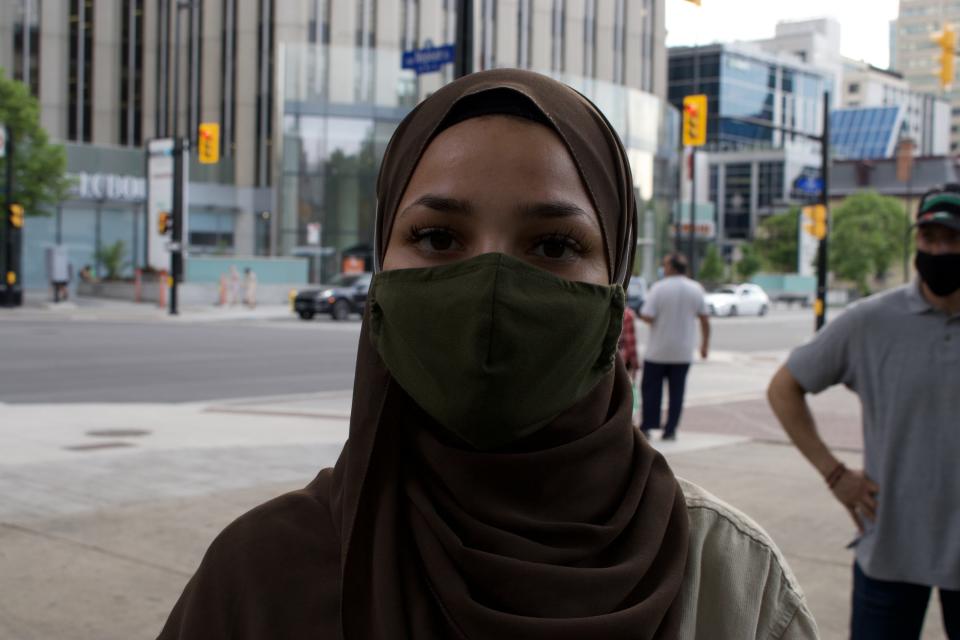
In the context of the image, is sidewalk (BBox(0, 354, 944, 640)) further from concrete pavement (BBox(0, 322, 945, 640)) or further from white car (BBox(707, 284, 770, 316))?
white car (BBox(707, 284, 770, 316))

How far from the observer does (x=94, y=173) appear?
165ft

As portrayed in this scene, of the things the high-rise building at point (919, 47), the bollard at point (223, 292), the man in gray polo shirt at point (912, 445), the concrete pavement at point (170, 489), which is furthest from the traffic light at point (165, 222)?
the high-rise building at point (919, 47)

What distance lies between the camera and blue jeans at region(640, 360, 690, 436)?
10945mm

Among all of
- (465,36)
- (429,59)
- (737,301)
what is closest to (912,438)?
(465,36)

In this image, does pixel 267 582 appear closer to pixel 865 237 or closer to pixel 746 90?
pixel 865 237

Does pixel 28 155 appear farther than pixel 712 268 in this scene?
No

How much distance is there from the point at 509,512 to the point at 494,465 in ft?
0.23

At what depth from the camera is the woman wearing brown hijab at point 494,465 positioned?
152cm

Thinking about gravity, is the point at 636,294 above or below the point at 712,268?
below

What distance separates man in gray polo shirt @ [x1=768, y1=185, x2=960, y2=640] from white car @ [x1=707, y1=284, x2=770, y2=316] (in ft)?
148

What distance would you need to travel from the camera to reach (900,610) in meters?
3.34

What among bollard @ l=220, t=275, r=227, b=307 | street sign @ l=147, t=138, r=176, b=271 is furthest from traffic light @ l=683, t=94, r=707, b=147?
bollard @ l=220, t=275, r=227, b=307

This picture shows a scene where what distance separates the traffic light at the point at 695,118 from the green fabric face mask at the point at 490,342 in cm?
2554

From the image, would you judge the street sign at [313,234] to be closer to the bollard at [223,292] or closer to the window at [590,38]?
the bollard at [223,292]
